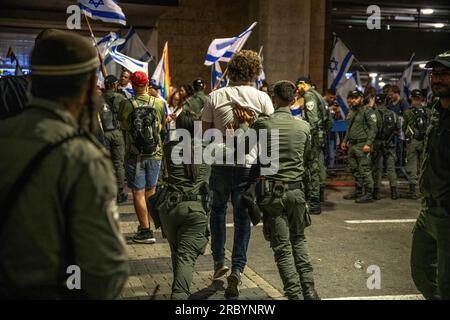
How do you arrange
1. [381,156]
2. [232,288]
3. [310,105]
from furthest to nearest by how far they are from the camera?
[381,156] → [310,105] → [232,288]

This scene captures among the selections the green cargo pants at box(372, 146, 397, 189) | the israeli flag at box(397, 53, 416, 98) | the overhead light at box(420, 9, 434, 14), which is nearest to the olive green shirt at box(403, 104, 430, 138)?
the green cargo pants at box(372, 146, 397, 189)

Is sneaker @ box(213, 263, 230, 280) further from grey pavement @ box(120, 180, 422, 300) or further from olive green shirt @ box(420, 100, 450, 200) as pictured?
olive green shirt @ box(420, 100, 450, 200)

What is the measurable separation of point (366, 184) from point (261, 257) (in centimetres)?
442

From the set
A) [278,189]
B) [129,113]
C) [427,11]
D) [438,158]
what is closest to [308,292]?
[278,189]

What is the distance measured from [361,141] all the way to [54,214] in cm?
921

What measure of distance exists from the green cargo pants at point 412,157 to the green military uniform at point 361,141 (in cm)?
82

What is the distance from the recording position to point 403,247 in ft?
24.3

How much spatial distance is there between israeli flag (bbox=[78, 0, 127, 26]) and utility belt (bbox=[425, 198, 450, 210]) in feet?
20.1

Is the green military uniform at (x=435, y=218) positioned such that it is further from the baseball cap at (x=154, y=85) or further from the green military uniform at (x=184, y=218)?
the baseball cap at (x=154, y=85)

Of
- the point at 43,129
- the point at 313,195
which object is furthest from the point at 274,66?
the point at 43,129

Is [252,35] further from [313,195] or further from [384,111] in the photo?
[313,195]

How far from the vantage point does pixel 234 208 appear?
5.49 meters

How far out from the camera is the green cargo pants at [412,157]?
35.5 feet

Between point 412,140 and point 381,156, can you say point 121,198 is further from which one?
point 412,140
